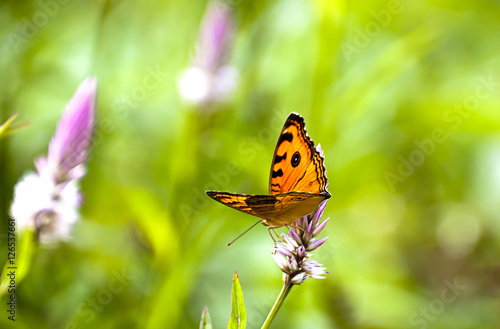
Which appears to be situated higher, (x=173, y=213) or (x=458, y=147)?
(x=458, y=147)

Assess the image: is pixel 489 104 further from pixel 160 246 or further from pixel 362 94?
pixel 160 246

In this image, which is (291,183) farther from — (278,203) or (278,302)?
(278,302)

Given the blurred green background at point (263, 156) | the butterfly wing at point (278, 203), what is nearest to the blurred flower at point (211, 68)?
the blurred green background at point (263, 156)

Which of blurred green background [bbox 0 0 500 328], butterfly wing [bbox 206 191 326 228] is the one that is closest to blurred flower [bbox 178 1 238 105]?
blurred green background [bbox 0 0 500 328]

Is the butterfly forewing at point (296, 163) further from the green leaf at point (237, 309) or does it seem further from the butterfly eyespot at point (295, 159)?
the green leaf at point (237, 309)

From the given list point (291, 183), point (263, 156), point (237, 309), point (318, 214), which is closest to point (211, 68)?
point (263, 156)

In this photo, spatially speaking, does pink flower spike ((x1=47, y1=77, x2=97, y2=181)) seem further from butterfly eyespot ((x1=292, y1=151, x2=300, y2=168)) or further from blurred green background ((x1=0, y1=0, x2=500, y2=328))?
blurred green background ((x1=0, y1=0, x2=500, y2=328))

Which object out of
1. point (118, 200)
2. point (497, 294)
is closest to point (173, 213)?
point (118, 200)
